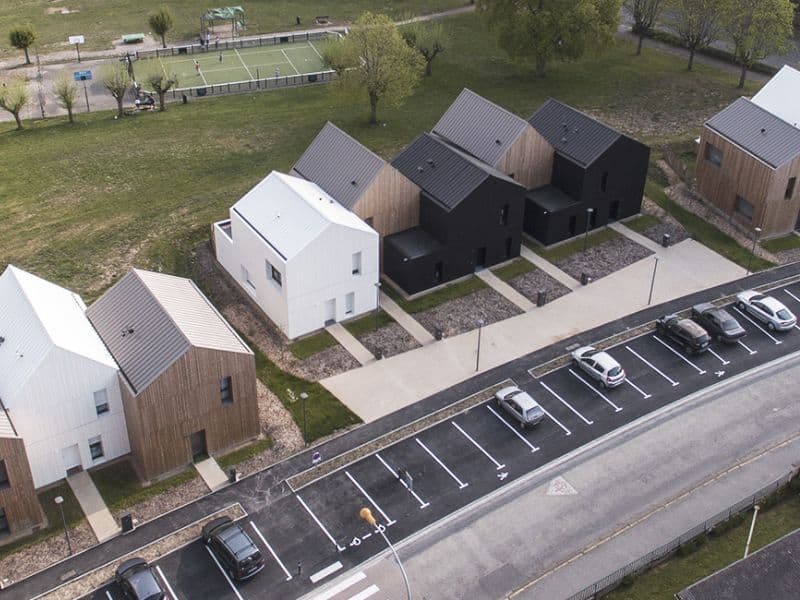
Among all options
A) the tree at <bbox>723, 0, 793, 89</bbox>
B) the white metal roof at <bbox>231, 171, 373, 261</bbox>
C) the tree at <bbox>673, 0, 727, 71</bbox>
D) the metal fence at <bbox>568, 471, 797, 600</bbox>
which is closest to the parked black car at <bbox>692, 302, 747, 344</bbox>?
the metal fence at <bbox>568, 471, 797, 600</bbox>

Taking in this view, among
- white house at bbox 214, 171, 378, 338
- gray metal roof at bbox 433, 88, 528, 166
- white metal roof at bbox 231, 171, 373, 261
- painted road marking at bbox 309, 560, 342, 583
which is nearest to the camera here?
painted road marking at bbox 309, 560, 342, 583

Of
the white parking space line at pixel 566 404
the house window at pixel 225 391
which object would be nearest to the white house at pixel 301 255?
the house window at pixel 225 391

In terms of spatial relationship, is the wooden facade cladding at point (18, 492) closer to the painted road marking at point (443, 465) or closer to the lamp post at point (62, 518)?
the lamp post at point (62, 518)

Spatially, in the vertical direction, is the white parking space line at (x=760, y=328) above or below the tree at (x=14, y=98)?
below

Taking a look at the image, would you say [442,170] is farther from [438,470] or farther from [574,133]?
[438,470]

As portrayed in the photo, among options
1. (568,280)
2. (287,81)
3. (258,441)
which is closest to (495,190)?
(568,280)

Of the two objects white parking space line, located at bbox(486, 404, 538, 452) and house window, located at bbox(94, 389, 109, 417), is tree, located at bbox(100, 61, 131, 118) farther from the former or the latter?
white parking space line, located at bbox(486, 404, 538, 452)

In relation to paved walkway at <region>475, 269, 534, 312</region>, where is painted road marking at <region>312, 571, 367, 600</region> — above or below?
below
